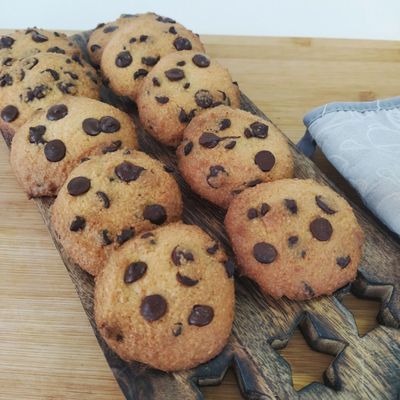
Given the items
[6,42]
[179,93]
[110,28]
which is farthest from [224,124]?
[6,42]

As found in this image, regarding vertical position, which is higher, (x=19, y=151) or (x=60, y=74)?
(x=60, y=74)

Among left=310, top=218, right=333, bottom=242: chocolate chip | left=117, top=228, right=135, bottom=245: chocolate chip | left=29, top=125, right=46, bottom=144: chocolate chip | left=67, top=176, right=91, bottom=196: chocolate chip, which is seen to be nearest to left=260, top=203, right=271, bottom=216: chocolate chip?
left=310, top=218, right=333, bottom=242: chocolate chip

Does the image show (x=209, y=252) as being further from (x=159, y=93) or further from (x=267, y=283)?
(x=159, y=93)

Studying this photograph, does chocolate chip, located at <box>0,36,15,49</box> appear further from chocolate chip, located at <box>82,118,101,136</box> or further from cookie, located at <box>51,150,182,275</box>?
cookie, located at <box>51,150,182,275</box>

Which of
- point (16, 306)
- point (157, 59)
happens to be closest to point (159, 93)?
point (157, 59)

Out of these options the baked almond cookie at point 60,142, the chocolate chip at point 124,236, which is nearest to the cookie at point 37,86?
the baked almond cookie at point 60,142

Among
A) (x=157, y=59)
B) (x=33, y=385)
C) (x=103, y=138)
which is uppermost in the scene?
(x=157, y=59)
